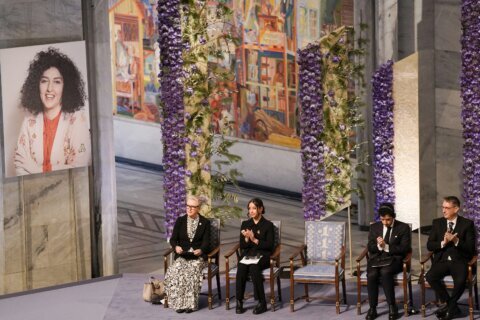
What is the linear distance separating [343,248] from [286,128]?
628 cm

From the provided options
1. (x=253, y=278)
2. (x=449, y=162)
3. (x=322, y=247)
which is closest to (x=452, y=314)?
(x=322, y=247)

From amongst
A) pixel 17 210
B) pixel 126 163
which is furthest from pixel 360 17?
pixel 126 163

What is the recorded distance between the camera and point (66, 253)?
47.2 feet

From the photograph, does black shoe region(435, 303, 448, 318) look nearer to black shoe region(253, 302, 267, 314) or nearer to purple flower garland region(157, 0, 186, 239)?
black shoe region(253, 302, 267, 314)

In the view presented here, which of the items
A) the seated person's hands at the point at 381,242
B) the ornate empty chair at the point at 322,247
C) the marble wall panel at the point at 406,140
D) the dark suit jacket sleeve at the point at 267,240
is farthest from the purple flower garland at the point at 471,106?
the dark suit jacket sleeve at the point at 267,240

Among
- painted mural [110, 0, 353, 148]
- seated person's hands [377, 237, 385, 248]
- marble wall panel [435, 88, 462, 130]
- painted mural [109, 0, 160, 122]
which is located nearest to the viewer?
seated person's hands [377, 237, 385, 248]

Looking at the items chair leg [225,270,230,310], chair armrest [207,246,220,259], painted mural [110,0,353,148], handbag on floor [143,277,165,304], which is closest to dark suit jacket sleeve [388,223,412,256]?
chair leg [225,270,230,310]

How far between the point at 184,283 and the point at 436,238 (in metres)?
2.55

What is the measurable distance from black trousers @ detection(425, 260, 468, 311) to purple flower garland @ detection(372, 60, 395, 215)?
190 centimetres

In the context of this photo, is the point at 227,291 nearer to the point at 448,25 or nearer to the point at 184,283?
the point at 184,283

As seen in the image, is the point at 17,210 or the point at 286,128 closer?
the point at 17,210

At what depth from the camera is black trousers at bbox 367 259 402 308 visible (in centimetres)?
1253

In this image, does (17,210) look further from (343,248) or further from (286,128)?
(286,128)

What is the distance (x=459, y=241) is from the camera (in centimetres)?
1252
